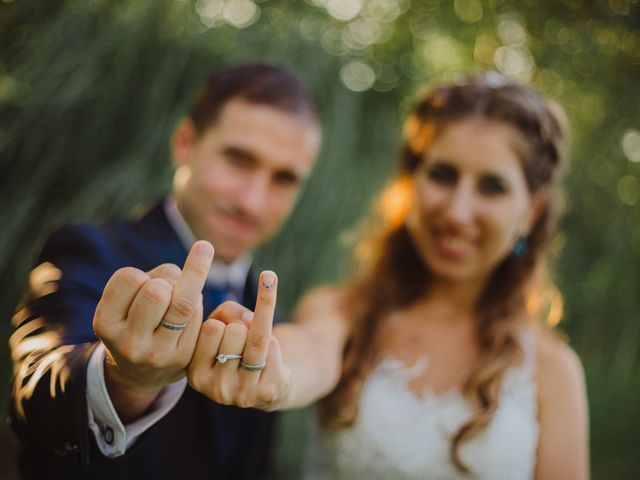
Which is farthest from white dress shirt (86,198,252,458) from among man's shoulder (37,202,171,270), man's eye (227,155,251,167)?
man's eye (227,155,251,167)

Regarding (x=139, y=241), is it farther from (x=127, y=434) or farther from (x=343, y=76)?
(x=343, y=76)

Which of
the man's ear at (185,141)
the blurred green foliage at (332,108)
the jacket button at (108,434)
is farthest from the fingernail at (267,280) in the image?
the blurred green foliage at (332,108)

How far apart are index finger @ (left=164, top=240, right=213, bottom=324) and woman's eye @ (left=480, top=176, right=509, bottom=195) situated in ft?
3.82

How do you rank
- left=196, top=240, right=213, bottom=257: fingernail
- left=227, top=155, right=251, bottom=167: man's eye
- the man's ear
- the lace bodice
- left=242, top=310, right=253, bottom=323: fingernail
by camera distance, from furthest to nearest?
1. the man's ear
2. left=227, top=155, right=251, bottom=167: man's eye
3. the lace bodice
4. left=242, top=310, right=253, bottom=323: fingernail
5. left=196, top=240, right=213, bottom=257: fingernail

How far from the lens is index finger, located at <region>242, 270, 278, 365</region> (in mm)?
722

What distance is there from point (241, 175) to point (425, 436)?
991mm

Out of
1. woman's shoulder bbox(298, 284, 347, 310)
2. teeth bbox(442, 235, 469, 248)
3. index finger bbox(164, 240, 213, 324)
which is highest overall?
index finger bbox(164, 240, 213, 324)

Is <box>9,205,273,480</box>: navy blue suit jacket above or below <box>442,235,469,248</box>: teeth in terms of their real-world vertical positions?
below

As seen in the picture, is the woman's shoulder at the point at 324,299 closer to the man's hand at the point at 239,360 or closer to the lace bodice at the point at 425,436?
the lace bodice at the point at 425,436

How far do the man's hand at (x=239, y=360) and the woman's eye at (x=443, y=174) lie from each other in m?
1.06

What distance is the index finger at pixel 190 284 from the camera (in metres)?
0.69

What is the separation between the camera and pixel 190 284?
696 millimetres

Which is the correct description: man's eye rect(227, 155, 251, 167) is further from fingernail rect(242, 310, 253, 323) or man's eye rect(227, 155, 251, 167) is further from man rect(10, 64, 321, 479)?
fingernail rect(242, 310, 253, 323)

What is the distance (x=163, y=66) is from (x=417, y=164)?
1.10 metres
